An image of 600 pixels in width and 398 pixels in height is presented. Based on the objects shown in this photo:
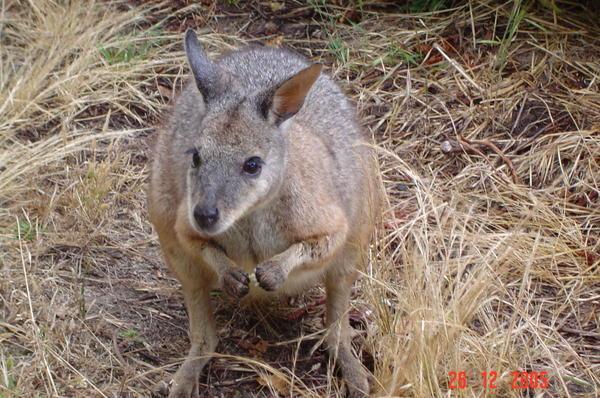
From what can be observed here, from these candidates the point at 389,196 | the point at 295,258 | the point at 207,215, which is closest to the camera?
the point at 207,215

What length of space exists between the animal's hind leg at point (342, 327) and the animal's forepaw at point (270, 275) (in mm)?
480

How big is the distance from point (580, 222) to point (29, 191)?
8.36 feet

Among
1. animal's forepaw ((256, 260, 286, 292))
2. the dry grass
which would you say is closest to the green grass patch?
the dry grass

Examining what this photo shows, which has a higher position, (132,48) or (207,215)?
(207,215)

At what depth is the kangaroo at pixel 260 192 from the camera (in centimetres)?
Answer: 335

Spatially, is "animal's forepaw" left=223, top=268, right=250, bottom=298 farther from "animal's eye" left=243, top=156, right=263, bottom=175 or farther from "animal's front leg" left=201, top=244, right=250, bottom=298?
"animal's eye" left=243, top=156, right=263, bottom=175

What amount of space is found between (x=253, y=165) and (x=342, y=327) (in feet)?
3.06

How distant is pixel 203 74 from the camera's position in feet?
11.5

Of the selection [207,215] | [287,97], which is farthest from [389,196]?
[207,215]

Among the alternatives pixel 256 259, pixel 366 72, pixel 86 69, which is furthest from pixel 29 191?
pixel 366 72

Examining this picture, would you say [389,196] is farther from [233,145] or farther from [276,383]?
[233,145]

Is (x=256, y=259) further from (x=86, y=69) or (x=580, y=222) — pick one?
(x=86, y=69)
